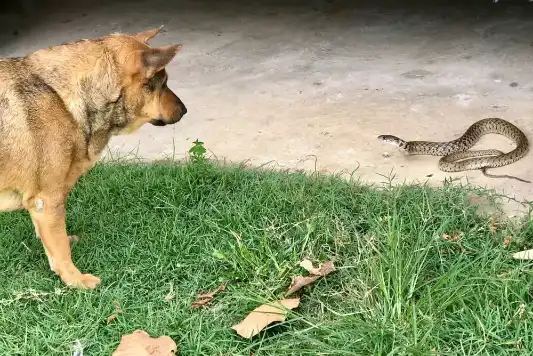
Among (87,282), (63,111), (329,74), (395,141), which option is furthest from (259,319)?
(329,74)

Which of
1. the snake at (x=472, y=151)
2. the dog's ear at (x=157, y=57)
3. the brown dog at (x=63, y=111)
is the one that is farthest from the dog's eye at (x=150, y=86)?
the snake at (x=472, y=151)

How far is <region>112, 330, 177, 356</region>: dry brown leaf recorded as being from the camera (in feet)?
10.6

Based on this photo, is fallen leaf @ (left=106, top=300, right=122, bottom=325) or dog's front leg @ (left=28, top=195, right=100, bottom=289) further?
dog's front leg @ (left=28, top=195, right=100, bottom=289)

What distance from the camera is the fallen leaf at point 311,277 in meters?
3.51

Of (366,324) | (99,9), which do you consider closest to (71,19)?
(99,9)

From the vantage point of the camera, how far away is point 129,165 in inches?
207

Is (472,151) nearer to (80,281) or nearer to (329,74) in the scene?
(329,74)

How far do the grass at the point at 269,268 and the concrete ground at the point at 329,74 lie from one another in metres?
0.79

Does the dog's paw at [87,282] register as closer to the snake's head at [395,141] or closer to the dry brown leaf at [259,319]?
the dry brown leaf at [259,319]

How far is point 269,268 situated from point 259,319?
470 mm

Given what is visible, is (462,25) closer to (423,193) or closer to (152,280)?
(423,193)

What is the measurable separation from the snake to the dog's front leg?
9.37ft

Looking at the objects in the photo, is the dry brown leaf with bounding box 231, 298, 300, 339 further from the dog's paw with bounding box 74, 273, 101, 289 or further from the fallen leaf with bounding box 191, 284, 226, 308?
the dog's paw with bounding box 74, 273, 101, 289

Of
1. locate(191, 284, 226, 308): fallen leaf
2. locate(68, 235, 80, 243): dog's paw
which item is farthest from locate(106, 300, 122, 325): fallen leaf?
locate(68, 235, 80, 243): dog's paw
